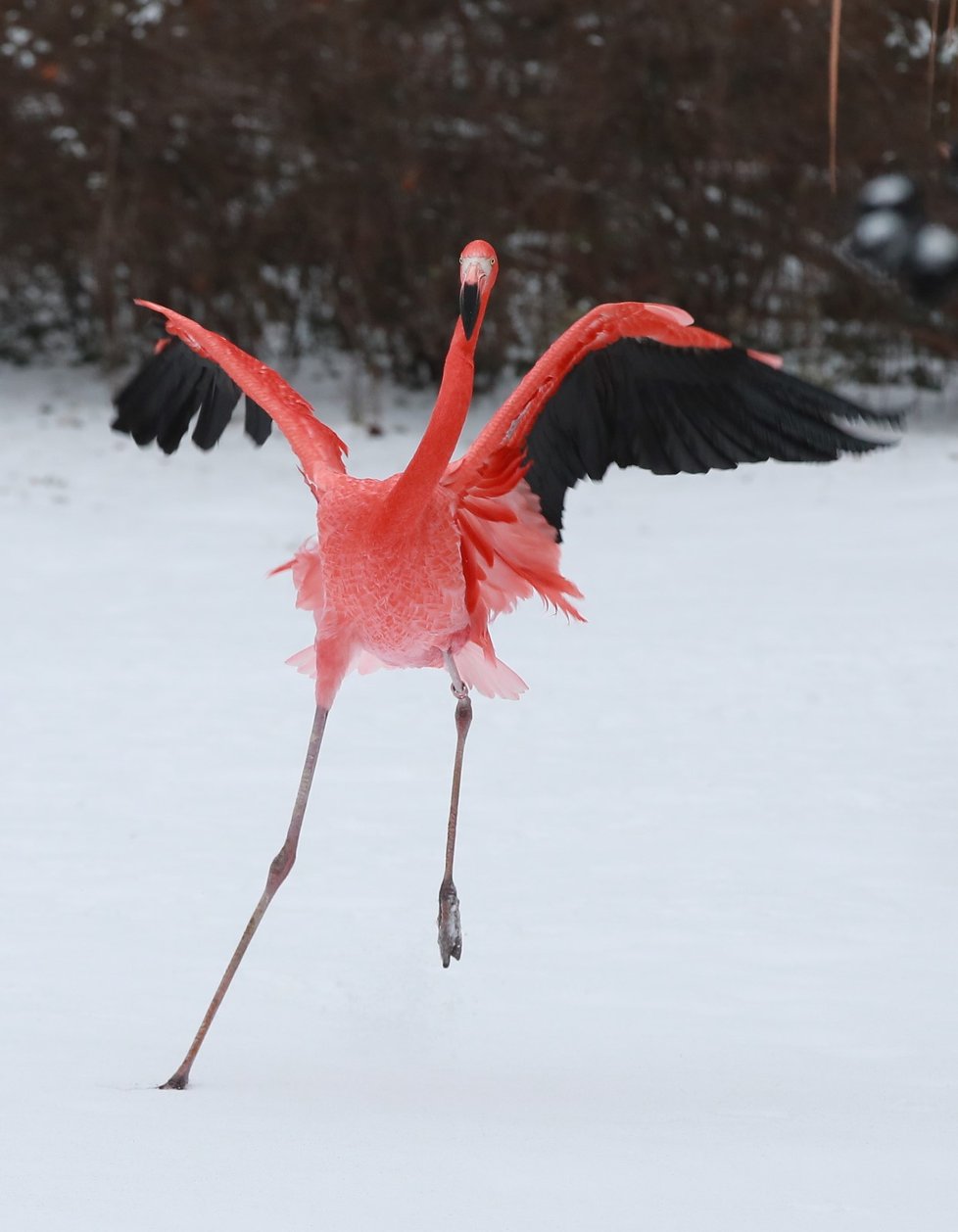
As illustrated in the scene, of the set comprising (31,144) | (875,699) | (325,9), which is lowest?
(875,699)

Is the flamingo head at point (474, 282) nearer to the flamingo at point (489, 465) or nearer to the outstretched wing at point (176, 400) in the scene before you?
the flamingo at point (489, 465)

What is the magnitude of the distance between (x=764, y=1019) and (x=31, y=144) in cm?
977

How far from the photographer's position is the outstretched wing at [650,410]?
144 inches

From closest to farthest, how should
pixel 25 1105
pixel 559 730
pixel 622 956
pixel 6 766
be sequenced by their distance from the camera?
pixel 25 1105 → pixel 622 956 → pixel 6 766 → pixel 559 730

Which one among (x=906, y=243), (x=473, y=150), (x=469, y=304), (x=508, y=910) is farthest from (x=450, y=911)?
(x=473, y=150)

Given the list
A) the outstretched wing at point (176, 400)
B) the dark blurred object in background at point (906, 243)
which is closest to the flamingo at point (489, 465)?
the outstretched wing at point (176, 400)

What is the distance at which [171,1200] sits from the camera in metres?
2.87

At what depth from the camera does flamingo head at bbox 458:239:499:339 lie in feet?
11.2

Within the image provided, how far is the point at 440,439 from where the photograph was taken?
3.64m

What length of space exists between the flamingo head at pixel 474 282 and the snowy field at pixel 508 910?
4.62 ft

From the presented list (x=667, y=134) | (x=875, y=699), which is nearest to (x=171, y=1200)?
(x=875, y=699)

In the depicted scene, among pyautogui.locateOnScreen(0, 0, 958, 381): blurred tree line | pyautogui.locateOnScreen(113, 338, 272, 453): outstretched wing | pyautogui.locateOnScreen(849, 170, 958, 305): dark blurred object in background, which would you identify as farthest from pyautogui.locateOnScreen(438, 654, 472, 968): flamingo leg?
pyautogui.locateOnScreen(0, 0, 958, 381): blurred tree line

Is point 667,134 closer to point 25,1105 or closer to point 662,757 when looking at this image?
point 662,757

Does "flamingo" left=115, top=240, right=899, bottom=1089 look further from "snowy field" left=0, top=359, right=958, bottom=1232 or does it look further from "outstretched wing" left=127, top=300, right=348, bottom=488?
"snowy field" left=0, top=359, right=958, bottom=1232
